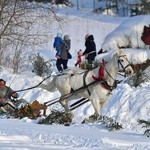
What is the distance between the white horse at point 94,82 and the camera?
39.7 ft

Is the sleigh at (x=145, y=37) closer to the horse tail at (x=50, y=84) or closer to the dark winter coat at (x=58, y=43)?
the dark winter coat at (x=58, y=43)

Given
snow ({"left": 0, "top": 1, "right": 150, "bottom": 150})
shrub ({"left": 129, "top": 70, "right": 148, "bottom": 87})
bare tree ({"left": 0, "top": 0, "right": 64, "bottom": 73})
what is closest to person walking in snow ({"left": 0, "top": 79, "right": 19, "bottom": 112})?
snow ({"left": 0, "top": 1, "right": 150, "bottom": 150})

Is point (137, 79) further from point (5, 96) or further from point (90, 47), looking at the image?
point (5, 96)

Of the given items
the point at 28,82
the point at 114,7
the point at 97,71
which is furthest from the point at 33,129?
the point at 114,7

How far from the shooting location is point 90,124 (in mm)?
9680

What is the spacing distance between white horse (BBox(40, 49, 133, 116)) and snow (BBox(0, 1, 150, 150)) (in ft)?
2.08

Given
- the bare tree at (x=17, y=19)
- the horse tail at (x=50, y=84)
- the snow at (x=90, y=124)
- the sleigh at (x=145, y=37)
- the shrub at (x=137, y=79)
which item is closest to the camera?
the snow at (x=90, y=124)

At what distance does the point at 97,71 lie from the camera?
12375 millimetres

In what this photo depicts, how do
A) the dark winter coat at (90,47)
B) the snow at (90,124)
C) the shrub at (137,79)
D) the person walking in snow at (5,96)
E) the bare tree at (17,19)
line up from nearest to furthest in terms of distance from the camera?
1. the snow at (90,124)
2. the person walking in snow at (5,96)
3. the shrub at (137,79)
4. the bare tree at (17,19)
5. the dark winter coat at (90,47)

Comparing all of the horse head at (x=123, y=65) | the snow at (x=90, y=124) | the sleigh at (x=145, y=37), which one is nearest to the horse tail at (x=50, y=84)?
the snow at (x=90, y=124)

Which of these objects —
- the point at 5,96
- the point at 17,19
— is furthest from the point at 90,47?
the point at 5,96

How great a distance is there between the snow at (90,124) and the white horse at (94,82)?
0.63 metres

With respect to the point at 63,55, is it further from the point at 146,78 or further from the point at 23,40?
the point at 146,78

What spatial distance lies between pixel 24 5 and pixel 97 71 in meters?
8.69
